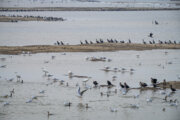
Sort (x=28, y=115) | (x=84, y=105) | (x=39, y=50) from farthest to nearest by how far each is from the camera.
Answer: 1. (x=39, y=50)
2. (x=84, y=105)
3. (x=28, y=115)

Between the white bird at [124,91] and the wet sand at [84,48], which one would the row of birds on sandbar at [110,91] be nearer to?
the white bird at [124,91]

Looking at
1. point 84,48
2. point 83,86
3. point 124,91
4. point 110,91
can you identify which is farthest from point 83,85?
point 84,48

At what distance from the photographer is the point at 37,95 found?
20.0 meters

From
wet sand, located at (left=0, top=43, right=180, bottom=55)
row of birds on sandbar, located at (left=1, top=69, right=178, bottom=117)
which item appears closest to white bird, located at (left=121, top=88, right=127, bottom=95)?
→ row of birds on sandbar, located at (left=1, top=69, right=178, bottom=117)

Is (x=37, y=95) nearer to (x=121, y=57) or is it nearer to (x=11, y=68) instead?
(x=11, y=68)

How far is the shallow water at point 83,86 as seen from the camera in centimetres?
1753

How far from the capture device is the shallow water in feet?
57.5

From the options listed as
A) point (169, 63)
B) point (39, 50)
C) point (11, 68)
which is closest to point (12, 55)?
point (39, 50)

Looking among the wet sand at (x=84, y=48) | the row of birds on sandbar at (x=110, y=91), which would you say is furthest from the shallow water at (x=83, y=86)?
the wet sand at (x=84, y=48)

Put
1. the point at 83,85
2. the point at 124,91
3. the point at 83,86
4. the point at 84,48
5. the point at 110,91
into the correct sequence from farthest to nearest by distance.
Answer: the point at 84,48, the point at 83,85, the point at 83,86, the point at 110,91, the point at 124,91

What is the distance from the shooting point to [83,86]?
71.1 feet

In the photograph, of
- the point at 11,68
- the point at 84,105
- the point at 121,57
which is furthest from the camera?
the point at 121,57

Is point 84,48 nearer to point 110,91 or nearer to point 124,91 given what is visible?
point 110,91

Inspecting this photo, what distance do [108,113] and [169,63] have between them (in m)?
12.1
